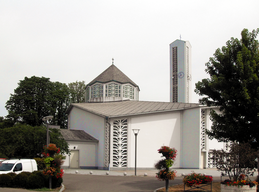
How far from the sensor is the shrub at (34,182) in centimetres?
1584

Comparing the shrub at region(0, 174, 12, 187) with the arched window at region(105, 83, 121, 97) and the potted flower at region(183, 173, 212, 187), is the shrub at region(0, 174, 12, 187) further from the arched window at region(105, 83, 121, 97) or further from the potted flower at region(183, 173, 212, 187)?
the arched window at region(105, 83, 121, 97)

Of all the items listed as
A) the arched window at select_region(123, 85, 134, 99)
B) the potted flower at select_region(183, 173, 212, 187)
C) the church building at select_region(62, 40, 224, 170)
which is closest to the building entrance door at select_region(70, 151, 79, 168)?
the church building at select_region(62, 40, 224, 170)

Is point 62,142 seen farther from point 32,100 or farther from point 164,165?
point 32,100

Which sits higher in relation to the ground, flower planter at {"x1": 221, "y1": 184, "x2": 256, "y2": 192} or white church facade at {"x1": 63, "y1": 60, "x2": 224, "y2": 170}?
white church facade at {"x1": 63, "y1": 60, "x2": 224, "y2": 170}

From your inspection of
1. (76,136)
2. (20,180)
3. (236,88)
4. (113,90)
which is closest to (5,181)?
(20,180)

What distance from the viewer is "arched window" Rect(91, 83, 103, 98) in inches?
1665

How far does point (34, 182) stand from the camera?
15836 mm

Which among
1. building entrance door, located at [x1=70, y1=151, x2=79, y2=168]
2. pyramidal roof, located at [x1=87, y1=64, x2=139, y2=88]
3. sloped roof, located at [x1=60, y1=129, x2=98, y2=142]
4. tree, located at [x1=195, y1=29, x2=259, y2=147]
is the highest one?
pyramidal roof, located at [x1=87, y1=64, x2=139, y2=88]

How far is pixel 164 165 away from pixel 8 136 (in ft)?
51.2

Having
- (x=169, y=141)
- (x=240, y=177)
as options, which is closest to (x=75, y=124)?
(x=169, y=141)

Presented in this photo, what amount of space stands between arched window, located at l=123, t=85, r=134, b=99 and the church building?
6.21 meters

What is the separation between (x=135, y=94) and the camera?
43.5m

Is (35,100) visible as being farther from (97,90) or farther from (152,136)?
(152,136)

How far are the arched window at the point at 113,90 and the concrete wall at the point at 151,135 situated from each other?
413 inches
